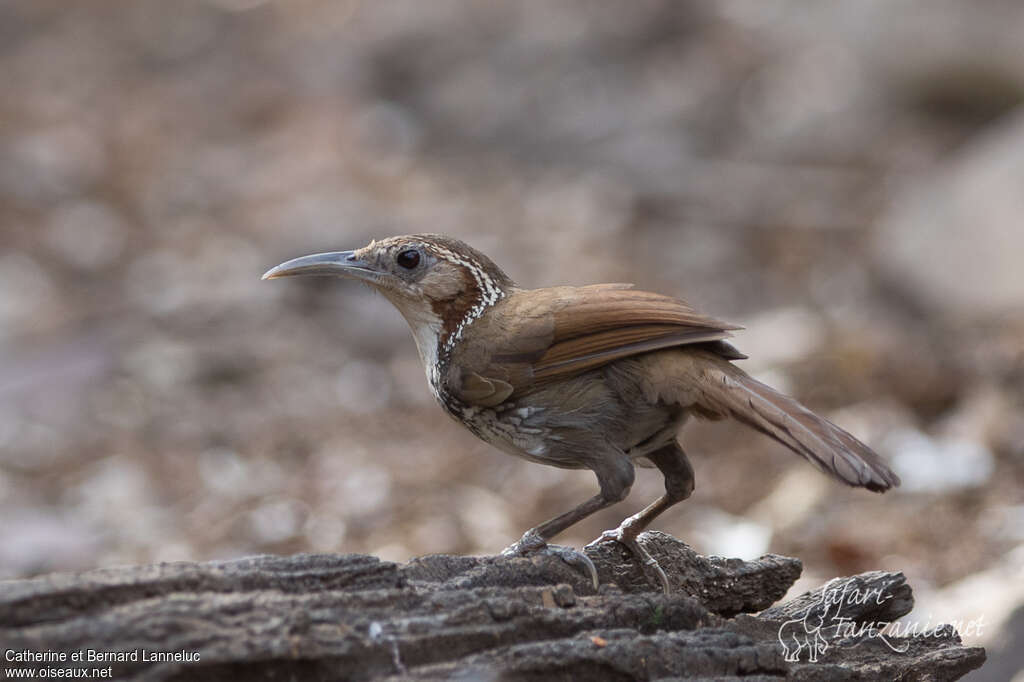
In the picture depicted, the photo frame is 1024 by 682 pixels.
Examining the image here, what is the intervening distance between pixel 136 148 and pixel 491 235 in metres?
5.04

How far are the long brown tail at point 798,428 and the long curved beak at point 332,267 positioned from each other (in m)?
1.35

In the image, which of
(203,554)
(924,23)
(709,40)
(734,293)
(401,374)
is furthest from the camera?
(709,40)

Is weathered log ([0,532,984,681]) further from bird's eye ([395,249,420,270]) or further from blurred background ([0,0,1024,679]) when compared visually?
blurred background ([0,0,1024,679])

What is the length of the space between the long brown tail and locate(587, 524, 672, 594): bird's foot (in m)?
0.52

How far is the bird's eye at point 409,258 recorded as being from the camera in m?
4.50

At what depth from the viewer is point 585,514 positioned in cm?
400

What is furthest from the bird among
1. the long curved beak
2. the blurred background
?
the blurred background

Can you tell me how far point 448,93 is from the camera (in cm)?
1486

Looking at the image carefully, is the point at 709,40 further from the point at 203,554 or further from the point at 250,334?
the point at 203,554

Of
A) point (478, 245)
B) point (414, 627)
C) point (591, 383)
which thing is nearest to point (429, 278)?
point (591, 383)

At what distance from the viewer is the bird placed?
3980 mm

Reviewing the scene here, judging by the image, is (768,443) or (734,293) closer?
(768,443)

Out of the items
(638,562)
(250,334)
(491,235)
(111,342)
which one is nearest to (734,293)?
(491,235)

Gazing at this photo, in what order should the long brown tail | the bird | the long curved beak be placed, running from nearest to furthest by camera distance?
the long brown tail
the bird
the long curved beak
